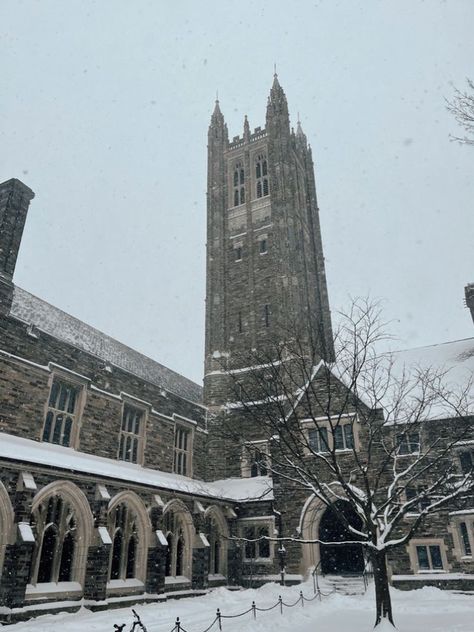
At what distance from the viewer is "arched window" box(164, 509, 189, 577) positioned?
20119 millimetres

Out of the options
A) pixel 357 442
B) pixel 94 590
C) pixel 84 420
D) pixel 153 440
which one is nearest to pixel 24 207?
pixel 84 420

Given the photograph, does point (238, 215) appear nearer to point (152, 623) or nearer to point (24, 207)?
point (24, 207)

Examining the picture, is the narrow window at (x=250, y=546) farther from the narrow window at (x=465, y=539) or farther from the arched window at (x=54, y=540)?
the arched window at (x=54, y=540)

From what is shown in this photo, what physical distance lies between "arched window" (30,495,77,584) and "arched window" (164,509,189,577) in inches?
201

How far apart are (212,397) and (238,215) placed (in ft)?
52.0

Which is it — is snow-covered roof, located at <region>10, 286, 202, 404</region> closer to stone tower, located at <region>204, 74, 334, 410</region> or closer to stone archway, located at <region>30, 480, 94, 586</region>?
stone tower, located at <region>204, 74, 334, 410</region>

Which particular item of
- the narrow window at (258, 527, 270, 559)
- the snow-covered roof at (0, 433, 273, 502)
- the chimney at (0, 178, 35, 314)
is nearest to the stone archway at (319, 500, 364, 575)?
the narrow window at (258, 527, 270, 559)

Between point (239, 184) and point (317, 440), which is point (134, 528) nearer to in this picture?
point (317, 440)

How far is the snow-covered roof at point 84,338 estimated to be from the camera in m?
20.8

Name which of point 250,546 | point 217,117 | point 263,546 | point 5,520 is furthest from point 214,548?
point 217,117

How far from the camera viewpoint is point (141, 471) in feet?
71.2

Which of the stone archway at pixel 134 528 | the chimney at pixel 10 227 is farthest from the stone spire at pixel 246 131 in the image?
the stone archway at pixel 134 528

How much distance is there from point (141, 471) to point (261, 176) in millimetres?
27128

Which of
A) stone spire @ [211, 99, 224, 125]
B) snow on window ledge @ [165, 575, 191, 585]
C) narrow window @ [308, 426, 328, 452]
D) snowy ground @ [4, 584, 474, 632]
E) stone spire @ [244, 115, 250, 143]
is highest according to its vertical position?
stone spire @ [211, 99, 224, 125]
